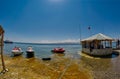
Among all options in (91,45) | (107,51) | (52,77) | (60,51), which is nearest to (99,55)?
(107,51)

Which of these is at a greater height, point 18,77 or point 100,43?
point 100,43

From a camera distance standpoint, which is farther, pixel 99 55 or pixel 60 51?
pixel 60 51

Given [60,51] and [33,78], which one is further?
[60,51]

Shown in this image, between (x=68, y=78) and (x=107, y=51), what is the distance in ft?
59.8

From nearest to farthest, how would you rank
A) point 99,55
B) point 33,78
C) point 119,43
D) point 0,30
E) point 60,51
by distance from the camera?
point 33,78
point 0,30
point 99,55
point 60,51
point 119,43

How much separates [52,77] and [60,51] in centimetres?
2503

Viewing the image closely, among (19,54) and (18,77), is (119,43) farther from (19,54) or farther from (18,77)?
(18,77)

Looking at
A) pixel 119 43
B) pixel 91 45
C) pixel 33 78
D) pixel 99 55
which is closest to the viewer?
pixel 33 78

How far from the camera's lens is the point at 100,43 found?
92.3 ft

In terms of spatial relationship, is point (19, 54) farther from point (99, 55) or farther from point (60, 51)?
point (99, 55)

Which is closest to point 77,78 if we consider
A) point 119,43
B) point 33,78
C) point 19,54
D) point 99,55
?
point 33,78

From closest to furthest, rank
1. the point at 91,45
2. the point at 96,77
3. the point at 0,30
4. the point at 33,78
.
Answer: the point at 33,78 < the point at 96,77 < the point at 0,30 < the point at 91,45

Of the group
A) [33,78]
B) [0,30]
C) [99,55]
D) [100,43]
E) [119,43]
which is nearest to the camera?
[33,78]

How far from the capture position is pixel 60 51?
117ft
